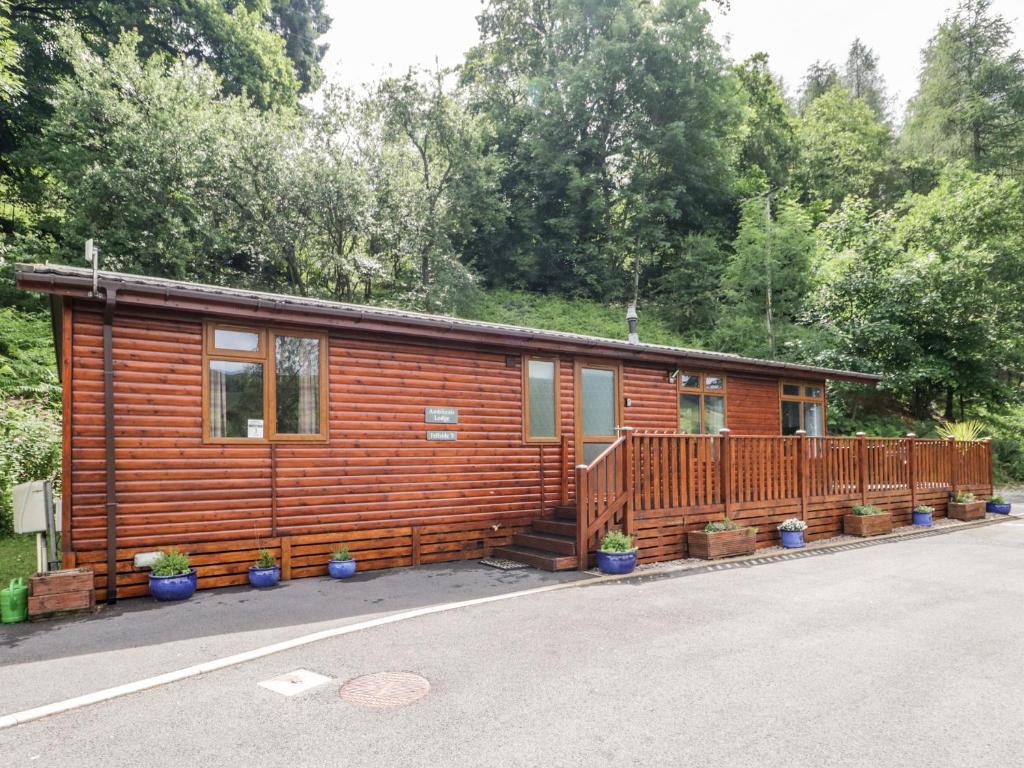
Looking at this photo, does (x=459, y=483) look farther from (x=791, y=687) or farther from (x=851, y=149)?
(x=851, y=149)

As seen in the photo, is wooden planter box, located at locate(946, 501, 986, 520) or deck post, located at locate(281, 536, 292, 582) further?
wooden planter box, located at locate(946, 501, 986, 520)

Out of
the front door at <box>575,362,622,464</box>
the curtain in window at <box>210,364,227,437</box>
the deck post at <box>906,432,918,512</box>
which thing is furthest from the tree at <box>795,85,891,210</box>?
the curtain in window at <box>210,364,227,437</box>

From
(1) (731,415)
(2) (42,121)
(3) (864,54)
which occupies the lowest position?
(1) (731,415)

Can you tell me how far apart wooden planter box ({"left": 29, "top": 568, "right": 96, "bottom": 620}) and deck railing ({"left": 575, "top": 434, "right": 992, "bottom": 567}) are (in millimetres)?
5052

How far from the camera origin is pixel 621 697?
147 inches

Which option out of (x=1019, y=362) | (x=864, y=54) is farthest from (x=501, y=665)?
(x=864, y=54)

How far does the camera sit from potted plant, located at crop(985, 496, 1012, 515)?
43.5 ft

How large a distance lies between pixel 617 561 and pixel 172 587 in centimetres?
467

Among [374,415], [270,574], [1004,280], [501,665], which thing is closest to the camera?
[501,665]

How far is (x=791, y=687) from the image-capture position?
3.90m

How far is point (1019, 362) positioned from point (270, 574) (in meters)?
24.0

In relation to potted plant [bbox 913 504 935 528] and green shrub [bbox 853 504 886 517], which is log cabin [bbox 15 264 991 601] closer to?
green shrub [bbox 853 504 886 517]

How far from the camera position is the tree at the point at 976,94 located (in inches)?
1086

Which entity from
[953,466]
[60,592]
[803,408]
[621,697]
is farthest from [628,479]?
[953,466]
